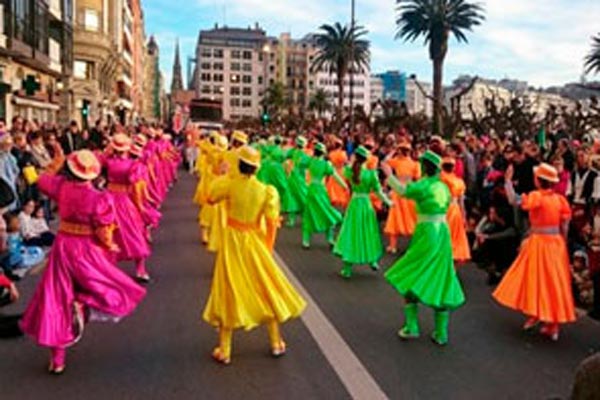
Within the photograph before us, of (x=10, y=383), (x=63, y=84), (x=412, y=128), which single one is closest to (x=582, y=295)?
(x=10, y=383)

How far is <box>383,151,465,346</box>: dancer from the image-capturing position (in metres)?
7.20

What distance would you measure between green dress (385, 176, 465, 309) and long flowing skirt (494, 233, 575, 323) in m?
0.66

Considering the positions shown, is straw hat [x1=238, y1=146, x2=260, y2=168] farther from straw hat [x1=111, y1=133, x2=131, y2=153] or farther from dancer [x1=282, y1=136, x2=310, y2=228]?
dancer [x1=282, y1=136, x2=310, y2=228]

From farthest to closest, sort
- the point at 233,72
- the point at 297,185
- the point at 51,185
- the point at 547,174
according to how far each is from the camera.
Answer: the point at 233,72 < the point at 297,185 < the point at 547,174 < the point at 51,185

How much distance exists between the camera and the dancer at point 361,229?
1025cm

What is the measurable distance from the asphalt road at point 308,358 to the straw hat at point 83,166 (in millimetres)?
1650

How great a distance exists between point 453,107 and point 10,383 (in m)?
24.3

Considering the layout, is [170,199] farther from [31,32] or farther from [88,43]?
[88,43]

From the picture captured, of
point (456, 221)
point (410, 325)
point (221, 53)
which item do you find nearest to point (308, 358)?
point (410, 325)

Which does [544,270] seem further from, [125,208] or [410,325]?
[125,208]

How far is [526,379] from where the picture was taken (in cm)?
632

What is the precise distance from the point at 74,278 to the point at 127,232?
10.9 ft

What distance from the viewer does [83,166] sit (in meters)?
6.35

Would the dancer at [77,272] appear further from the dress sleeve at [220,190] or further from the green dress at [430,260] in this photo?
the green dress at [430,260]
